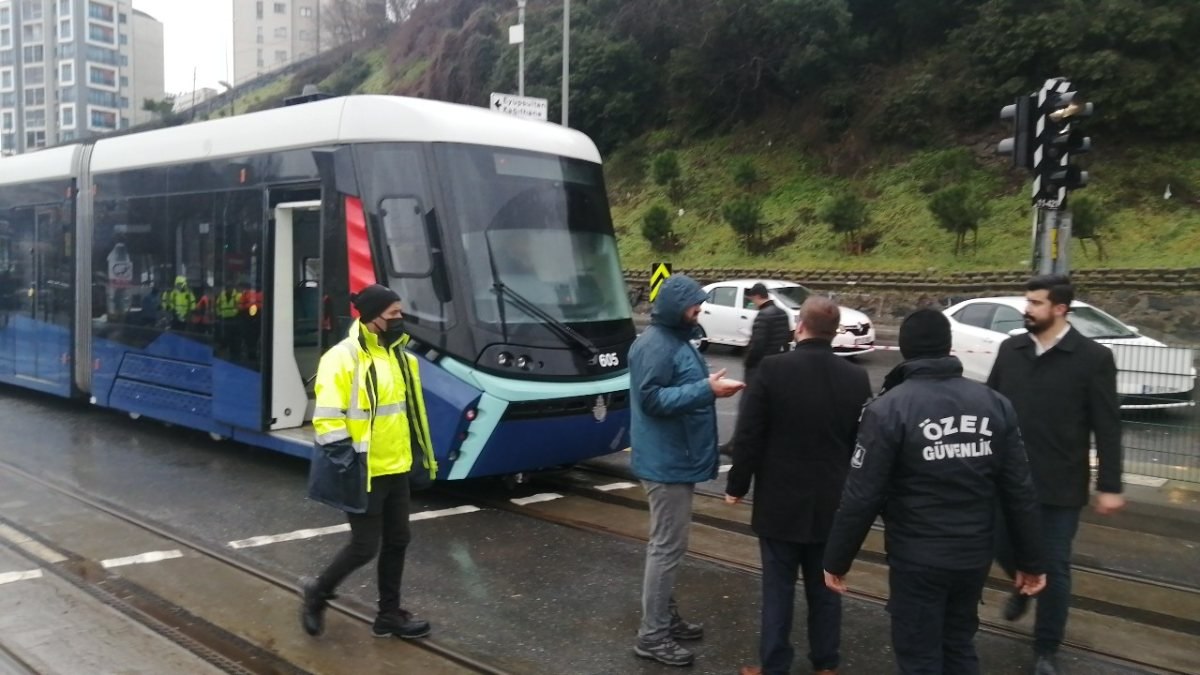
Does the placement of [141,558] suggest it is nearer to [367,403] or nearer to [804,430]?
[367,403]

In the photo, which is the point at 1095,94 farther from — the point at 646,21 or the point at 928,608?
the point at 928,608

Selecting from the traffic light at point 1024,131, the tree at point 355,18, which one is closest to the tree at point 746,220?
the traffic light at point 1024,131

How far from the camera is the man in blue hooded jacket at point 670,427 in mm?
4719

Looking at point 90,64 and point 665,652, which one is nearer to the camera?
point 665,652

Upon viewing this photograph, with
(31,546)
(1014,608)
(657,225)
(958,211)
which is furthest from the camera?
(657,225)

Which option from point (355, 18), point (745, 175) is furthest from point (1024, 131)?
point (355, 18)

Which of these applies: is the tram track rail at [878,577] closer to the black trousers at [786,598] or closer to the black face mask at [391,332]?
the black trousers at [786,598]

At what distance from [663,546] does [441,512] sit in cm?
A: 342

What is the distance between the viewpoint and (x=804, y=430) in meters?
4.32

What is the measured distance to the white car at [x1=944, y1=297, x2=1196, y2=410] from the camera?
8.63 m

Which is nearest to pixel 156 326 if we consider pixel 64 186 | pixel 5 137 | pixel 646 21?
pixel 64 186

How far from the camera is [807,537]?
4.34 m

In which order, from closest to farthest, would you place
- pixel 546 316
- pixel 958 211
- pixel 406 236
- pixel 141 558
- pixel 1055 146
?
pixel 141 558
pixel 406 236
pixel 546 316
pixel 1055 146
pixel 958 211

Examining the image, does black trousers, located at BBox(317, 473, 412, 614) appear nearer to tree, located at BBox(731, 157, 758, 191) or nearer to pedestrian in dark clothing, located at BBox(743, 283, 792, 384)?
pedestrian in dark clothing, located at BBox(743, 283, 792, 384)
